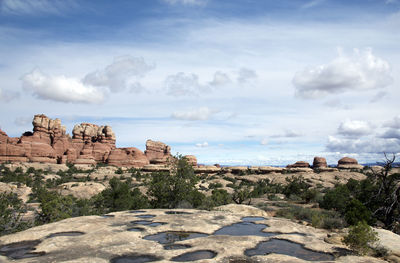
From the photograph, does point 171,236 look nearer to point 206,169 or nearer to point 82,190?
point 82,190

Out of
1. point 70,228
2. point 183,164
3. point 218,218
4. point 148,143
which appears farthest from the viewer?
point 148,143

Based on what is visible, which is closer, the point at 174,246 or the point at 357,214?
the point at 174,246

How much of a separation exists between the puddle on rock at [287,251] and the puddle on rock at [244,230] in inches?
65.1

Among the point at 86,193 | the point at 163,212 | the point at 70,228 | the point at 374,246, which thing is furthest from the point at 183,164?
the point at 86,193

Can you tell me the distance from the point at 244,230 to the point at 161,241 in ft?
15.7

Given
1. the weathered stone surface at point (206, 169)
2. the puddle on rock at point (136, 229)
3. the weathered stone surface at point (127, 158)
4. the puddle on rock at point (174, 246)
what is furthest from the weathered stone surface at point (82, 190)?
the weathered stone surface at point (127, 158)

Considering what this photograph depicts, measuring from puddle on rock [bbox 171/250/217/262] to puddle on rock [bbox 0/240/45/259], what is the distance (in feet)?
17.1

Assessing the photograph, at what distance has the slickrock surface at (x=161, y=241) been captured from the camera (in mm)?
9922

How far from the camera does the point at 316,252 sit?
10.9 m

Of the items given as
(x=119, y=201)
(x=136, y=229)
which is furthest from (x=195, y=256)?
(x=119, y=201)

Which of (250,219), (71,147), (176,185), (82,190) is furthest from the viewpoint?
(71,147)

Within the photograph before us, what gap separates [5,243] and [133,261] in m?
6.77

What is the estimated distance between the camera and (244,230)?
579 inches

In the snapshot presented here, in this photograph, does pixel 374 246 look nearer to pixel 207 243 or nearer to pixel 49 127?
pixel 207 243
